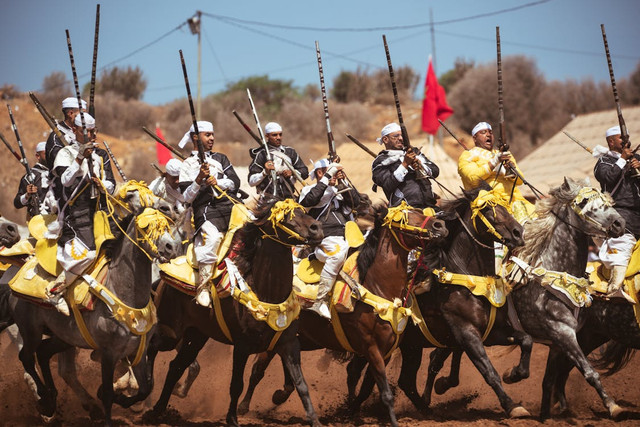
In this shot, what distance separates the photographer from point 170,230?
29.8ft

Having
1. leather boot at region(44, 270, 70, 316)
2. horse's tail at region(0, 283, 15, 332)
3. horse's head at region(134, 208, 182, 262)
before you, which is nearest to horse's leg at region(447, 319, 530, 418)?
horse's head at region(134, 208, 182, 262)

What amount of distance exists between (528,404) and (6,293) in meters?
7.08

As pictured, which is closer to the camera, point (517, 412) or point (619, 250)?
point (517, 412)

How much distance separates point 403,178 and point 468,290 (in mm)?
1640

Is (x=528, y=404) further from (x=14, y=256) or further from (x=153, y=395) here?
(x=14, y=256)

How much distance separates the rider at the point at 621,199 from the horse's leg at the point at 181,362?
17.0 feet

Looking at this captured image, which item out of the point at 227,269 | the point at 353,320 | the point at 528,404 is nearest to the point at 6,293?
the point at 227,269

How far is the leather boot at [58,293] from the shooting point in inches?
360

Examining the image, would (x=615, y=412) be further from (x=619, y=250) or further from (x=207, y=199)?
(x=207, y=199)

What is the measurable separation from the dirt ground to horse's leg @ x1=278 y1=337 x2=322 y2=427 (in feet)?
3.76

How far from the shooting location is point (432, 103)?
2639 centimetres

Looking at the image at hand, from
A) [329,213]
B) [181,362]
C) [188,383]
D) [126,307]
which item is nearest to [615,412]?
[329,213]

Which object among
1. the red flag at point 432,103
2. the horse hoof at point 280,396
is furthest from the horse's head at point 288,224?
the red flag at point 432,103

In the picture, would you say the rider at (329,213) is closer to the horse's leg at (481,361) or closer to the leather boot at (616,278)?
the horse's leg at (481,361)
